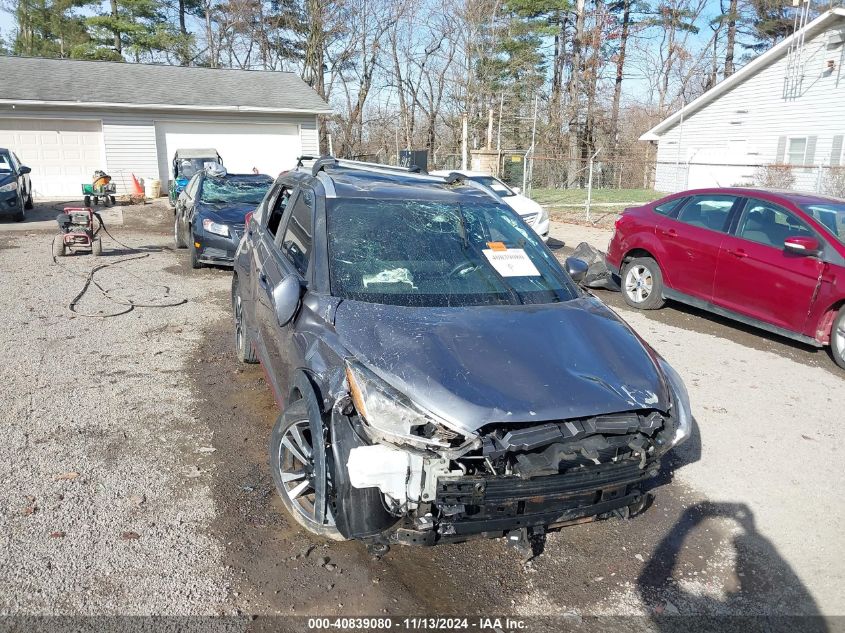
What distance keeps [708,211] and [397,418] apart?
246 inches

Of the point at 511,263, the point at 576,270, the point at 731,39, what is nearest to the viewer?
the point at 511,263

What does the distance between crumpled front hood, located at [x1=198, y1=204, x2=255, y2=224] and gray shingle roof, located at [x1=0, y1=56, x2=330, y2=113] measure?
1441 cm

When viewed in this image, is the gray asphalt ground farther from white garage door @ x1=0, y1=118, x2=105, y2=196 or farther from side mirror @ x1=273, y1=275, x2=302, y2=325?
white garage door @ x1=0, y1=118, x2=105, y2=196

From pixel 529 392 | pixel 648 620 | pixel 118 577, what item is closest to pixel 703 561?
pixel 648 620

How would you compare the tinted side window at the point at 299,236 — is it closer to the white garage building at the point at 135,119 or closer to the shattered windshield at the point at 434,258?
the shattered windshield at the point at 434,258

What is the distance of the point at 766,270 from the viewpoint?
6750mm

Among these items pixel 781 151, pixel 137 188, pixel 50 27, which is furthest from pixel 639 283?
pixel 50 27

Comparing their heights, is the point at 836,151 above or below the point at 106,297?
above

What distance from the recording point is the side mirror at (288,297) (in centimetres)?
357

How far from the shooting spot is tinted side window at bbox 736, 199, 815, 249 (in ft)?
22.1

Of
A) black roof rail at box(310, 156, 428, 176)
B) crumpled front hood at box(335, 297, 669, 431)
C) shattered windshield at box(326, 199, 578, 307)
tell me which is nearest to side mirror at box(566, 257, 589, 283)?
shattered windshield at box(326, 199, 578, 307)

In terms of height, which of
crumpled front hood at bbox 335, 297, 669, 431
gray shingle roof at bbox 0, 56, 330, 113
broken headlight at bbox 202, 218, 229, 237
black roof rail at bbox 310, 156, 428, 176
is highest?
gray shingle roof at bbox 0, 56, 330, 113

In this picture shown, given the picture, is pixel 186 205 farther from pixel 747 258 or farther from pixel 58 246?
pixel 747 258

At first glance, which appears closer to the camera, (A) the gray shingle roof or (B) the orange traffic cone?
(B) the orange traffic cone
